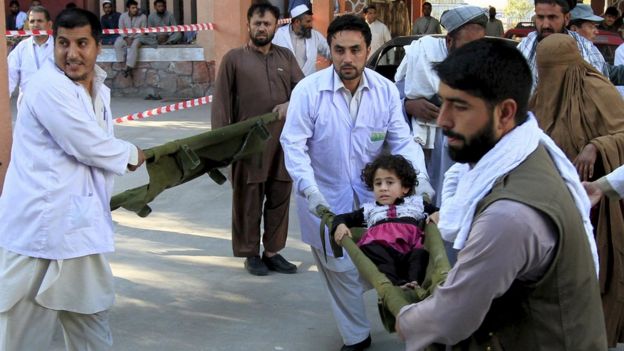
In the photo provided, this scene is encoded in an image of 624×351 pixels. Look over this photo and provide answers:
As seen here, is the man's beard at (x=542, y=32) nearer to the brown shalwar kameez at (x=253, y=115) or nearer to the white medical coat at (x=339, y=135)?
the white medical coat at (x=339, y=135)

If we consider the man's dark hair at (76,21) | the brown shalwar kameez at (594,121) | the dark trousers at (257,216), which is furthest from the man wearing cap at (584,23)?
the man's dark hair at (76,21)

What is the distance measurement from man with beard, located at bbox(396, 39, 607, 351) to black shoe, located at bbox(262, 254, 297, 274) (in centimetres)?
401

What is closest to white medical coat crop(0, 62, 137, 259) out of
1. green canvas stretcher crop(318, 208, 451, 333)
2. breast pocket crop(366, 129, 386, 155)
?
green canvas stretcher crop(318, 208, 451, 333)

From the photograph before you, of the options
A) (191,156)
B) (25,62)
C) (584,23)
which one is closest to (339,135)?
(191,156)

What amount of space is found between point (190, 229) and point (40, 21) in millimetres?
2157

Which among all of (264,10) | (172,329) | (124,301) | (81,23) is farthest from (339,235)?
(264,10)

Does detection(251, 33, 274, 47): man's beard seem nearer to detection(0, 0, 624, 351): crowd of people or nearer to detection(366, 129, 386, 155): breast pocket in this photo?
detection(0, 0, 624, 351): crowd of people

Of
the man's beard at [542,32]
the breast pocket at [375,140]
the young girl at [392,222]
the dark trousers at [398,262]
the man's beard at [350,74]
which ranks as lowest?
the dark trousers at [398,262]

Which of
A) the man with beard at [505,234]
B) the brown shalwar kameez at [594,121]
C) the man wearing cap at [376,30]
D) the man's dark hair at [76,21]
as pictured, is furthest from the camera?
the man wearing cap at [376,30]

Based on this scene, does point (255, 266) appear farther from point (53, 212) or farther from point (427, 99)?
point (53, 212)

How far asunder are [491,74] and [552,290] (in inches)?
23.3

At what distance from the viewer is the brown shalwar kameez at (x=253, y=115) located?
20.7 feet

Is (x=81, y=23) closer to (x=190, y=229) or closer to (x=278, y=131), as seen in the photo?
(x=278, y=131)

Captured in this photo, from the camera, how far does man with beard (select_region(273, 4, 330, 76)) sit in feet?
27.8
